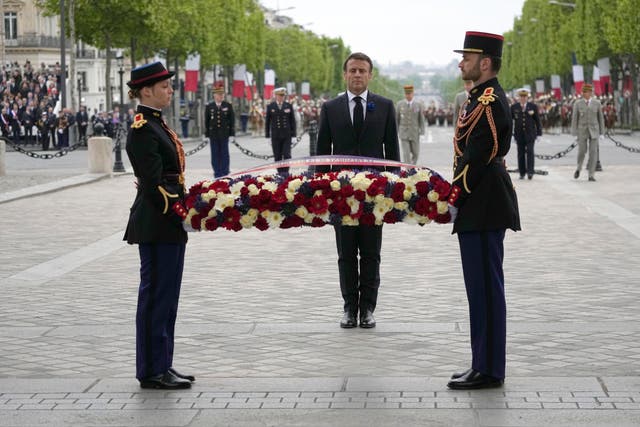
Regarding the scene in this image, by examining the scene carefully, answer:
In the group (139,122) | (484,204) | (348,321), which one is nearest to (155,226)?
(139,122)

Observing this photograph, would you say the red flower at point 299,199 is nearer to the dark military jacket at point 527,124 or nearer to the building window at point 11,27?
the dark military jacket at point 527,124

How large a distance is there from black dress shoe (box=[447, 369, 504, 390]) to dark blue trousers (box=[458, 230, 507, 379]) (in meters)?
0.03

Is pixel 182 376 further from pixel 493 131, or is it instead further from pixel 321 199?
pixel 493 131

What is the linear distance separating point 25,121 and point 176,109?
802 inches

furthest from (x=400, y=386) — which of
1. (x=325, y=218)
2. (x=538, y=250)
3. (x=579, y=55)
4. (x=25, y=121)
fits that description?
(x=579, y=55)

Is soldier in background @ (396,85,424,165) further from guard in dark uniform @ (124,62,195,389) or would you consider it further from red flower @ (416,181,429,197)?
guard in dark uniform @ (124,62,195,389)

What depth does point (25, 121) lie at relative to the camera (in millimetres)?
50281

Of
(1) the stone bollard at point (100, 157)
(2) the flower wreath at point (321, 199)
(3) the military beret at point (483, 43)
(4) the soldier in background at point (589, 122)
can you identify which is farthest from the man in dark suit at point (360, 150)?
(1) the stone bollard at point (100, 157)

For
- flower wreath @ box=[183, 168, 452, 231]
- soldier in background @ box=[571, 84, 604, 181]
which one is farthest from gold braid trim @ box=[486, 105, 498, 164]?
soldier in background @ box=[571, 84, 604, 181]

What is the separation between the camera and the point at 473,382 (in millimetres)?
7598

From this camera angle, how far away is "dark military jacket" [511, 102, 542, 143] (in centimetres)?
2694

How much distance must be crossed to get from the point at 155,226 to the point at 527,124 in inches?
793

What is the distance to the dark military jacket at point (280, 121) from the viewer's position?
92.3ft

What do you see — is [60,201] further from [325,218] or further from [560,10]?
[560,10]
